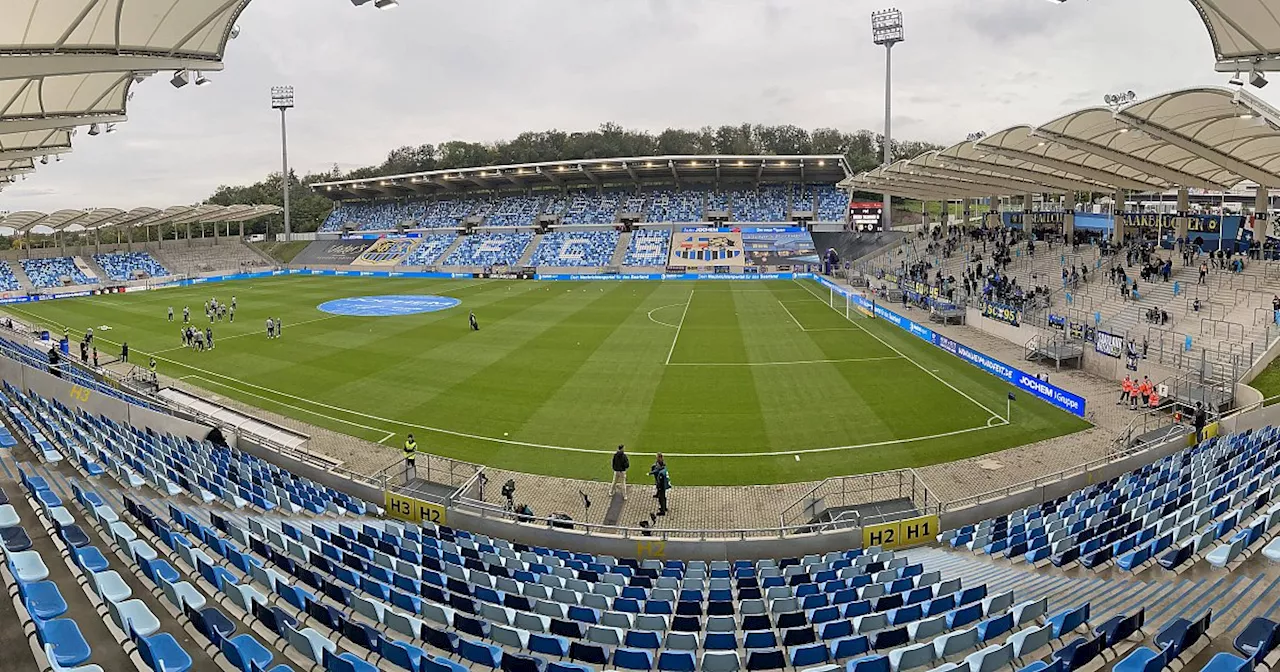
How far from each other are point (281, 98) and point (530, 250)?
144 feet

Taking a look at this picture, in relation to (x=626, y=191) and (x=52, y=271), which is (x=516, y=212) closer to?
(x=626, y=191)

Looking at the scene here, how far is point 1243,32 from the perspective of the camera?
12.7 meters

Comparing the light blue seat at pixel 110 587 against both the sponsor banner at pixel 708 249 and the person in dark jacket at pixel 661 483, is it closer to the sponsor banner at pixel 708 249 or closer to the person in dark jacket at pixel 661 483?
the person in dark jacket at pixel 661 483

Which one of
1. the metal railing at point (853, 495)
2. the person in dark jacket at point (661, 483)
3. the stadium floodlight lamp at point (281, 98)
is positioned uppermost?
the stadium floodlight lamp at point (281, 98)

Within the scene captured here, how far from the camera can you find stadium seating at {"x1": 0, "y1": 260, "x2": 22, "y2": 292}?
205 ft

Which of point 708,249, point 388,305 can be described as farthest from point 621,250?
point 388,305

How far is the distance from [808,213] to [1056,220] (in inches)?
1069

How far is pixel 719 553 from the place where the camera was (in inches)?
472

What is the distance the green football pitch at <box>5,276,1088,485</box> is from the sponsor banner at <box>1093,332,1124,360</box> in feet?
14.7

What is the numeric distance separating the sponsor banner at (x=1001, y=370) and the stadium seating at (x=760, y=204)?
147ft

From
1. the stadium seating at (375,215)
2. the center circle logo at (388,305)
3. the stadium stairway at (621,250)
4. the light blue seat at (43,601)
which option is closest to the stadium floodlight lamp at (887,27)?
the stadium stairway at (621,250)

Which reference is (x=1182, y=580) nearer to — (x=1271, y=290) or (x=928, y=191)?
(x=1271, y=290)

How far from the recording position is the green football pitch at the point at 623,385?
18.6 metres

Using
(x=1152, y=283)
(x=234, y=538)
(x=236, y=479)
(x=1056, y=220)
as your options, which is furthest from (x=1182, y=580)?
(x=1056, y=220)
